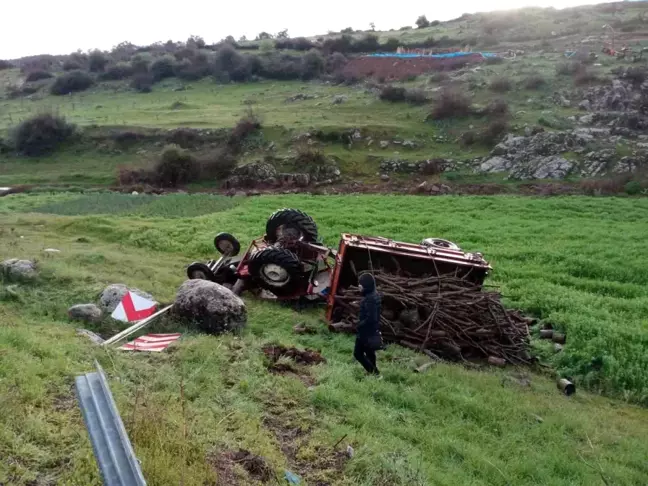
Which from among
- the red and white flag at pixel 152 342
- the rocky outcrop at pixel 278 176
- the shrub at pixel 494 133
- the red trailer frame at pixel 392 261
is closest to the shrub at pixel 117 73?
the rocky outcrop at pixel 278 176

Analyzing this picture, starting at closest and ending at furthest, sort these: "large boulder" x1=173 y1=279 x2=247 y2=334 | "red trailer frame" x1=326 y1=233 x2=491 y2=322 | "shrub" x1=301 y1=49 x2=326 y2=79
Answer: "large boulder" x1=173 y1=279 x2=247 y2=334, "red trailer frame" x1=326 y1=233 x2=491 y2=322, "shrub" x1=301 y1=49 x2=326 y2=79

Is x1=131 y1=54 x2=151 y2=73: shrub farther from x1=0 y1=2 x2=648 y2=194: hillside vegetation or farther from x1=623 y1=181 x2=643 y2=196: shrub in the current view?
x1=623 y1=181 x2=643 y2=196: shrub

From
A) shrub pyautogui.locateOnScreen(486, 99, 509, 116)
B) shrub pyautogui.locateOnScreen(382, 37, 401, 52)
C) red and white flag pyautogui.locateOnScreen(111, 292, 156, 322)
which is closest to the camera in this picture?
red and white flag pyautogui.locateOnScreen(111, 292, 156, 322)

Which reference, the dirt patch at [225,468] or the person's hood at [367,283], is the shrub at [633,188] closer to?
the person's hood at [367,283]

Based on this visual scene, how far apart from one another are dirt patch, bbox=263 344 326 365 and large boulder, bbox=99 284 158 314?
10.3ft

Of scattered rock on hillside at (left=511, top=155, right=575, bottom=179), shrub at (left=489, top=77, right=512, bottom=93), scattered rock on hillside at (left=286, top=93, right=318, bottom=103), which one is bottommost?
scattered rock on hillside at (left=511, top=155, right=575, bottom=179)

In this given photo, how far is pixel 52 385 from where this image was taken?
6.20m

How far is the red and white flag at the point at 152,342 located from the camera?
8.38 meters

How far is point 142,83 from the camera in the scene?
58.5 m

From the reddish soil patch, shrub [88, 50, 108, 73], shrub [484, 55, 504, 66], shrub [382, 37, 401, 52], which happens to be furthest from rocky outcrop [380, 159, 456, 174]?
shrub [88, 50, 108, 73]

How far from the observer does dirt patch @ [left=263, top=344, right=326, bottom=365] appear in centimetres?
869

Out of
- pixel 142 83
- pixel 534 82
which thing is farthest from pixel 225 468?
pixel 142 83

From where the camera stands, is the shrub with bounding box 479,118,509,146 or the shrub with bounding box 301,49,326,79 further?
the shrub with bounding box 301,49,326,79

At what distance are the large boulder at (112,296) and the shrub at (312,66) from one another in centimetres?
4716
